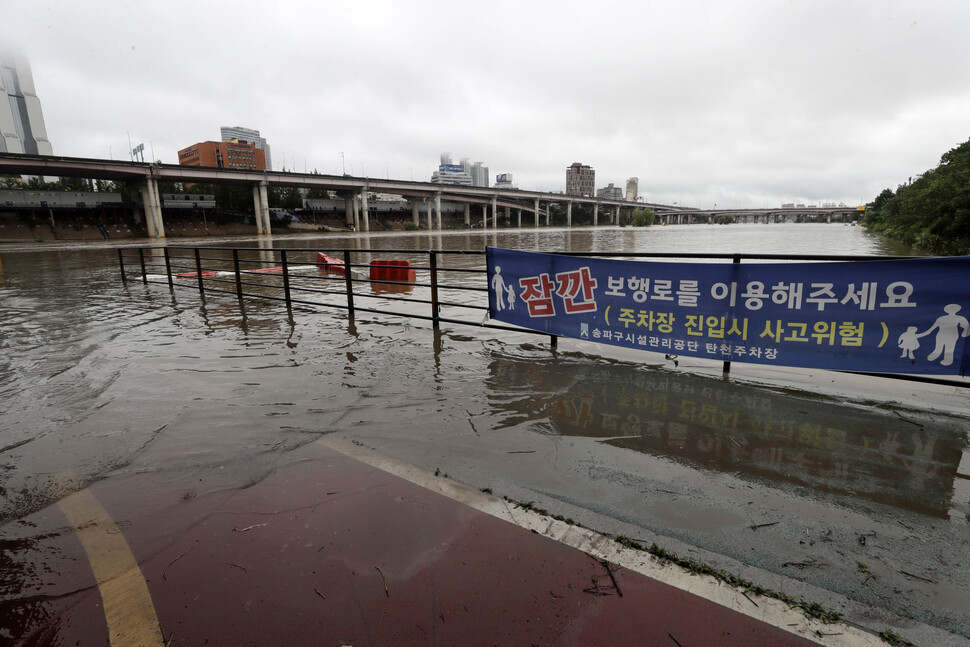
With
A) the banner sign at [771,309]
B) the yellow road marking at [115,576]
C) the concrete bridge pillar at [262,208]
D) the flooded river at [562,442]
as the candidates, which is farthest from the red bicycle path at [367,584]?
the concrete bridge pillar at [262,208]

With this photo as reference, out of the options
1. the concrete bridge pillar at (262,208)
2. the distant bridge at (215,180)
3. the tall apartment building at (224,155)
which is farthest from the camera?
the tall apartment building at (224,155)

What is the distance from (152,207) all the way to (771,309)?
232 ft

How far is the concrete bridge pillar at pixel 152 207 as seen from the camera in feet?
189

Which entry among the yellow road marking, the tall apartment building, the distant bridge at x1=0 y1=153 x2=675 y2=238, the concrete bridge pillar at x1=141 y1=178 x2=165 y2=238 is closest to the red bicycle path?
the yellow road marking

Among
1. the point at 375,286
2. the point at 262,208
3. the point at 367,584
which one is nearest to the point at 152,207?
the point at 262,208

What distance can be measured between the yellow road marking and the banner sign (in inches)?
179

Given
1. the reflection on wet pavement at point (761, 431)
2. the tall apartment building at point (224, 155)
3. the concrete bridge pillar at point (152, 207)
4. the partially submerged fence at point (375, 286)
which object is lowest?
the reflection on wet pavement at point (761, 431)

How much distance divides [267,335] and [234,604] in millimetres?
5620

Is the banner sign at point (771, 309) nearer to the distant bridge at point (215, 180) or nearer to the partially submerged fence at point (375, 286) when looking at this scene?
the partially submerged fence at point (375, 286)

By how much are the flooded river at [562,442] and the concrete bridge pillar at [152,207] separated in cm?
6329

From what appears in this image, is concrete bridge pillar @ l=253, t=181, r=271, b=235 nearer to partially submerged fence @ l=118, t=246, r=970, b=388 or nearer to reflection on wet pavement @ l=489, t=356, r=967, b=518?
partially submerged fence @ l=118, t=246, r=970, b=388

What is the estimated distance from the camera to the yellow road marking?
192cm

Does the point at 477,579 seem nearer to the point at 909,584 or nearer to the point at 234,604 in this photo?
the point at 234,604

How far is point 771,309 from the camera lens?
4.54 metres
